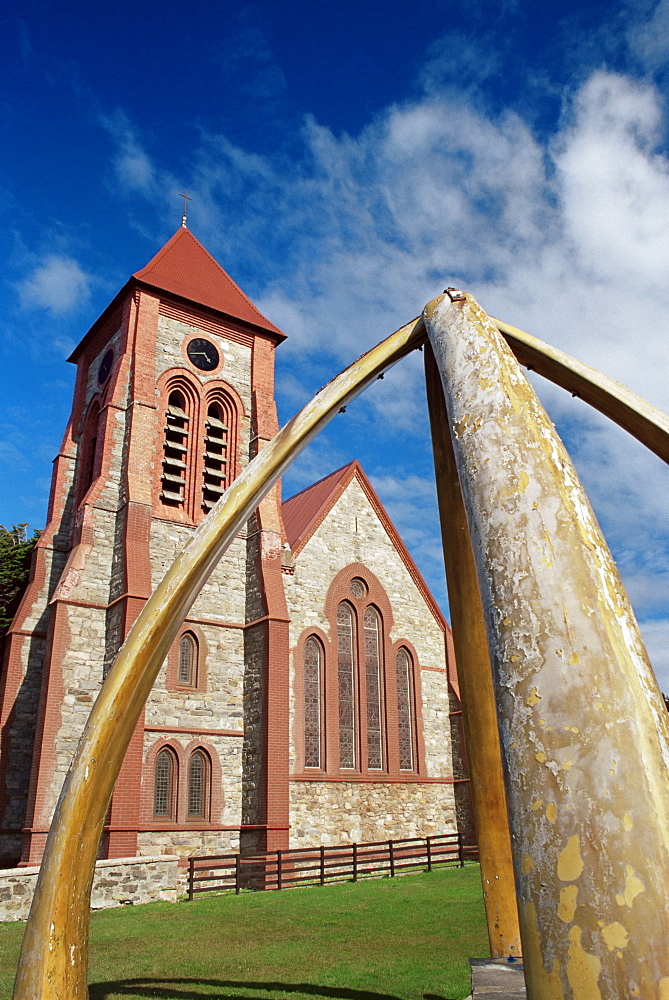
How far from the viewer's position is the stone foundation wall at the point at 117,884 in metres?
15.5

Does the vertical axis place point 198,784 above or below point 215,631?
below

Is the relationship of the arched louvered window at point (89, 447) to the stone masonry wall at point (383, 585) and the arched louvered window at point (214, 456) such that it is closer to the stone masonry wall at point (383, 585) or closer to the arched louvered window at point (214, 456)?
the arched louvered window at point (214, 456)

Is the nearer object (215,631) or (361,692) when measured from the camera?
(215,631)

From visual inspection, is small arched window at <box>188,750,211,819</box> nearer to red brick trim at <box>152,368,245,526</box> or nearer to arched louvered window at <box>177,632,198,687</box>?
arched louvered window at <box>177,632,198,687</box>

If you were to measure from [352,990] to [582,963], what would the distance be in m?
6.44

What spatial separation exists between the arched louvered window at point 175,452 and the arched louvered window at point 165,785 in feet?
26.5

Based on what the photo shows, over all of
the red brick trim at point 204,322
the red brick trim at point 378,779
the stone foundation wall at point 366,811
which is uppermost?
the red brick trim at point 204,322

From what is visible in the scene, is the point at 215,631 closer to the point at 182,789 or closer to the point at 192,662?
the point at 192,662

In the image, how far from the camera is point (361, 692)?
2536cm

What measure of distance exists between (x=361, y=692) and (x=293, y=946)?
48.8 feet

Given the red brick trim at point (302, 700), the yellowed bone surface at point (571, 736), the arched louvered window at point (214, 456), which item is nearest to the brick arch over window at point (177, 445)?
the arched louvered window at point (214, 456)

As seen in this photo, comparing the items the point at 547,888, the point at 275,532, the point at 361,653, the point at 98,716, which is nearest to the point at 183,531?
the point at 275,532

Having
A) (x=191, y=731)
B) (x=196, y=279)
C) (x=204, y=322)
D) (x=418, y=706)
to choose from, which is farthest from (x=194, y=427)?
(x=418, y=706)

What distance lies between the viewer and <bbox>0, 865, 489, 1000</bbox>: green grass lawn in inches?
307
